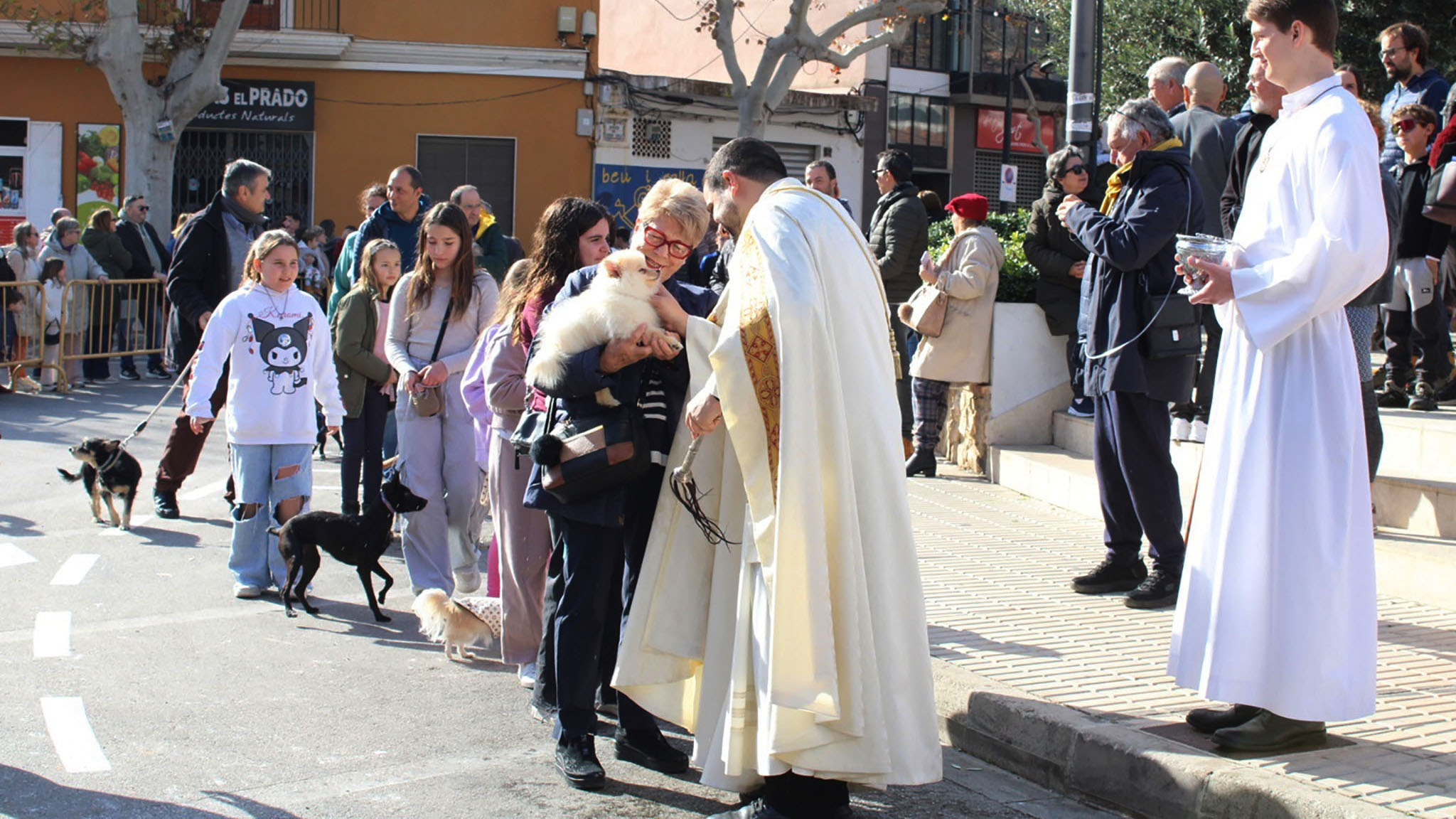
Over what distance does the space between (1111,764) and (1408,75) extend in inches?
255

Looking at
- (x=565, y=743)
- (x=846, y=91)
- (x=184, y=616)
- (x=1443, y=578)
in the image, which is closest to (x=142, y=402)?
(x=184, y=616)

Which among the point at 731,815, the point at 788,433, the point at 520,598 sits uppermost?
the point at 788,433

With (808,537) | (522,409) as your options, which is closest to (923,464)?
(522,409)

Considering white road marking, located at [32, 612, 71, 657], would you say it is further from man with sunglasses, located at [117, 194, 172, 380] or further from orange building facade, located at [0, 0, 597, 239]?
orange building facade, located at [0, 0, 597, 239]

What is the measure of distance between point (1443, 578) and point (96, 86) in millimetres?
24317

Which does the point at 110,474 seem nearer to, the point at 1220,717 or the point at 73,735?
the point at 73,735

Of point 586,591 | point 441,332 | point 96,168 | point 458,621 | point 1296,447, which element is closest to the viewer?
point 1296,447

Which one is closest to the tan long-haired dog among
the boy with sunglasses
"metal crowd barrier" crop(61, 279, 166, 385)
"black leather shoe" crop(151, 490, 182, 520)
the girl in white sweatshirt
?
the girl in white sweatshirt

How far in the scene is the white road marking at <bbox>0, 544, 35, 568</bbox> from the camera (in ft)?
24.9

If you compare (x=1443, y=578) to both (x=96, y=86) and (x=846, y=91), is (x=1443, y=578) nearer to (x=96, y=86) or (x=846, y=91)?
(x=96, y=86)

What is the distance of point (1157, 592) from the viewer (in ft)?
20.8

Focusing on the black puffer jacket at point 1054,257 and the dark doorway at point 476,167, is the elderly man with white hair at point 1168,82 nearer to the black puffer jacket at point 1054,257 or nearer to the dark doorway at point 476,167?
the black puffer jacket at point 1054,257

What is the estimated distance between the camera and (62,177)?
25.1 metres

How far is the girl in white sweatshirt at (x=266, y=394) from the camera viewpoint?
7090 millimetres
